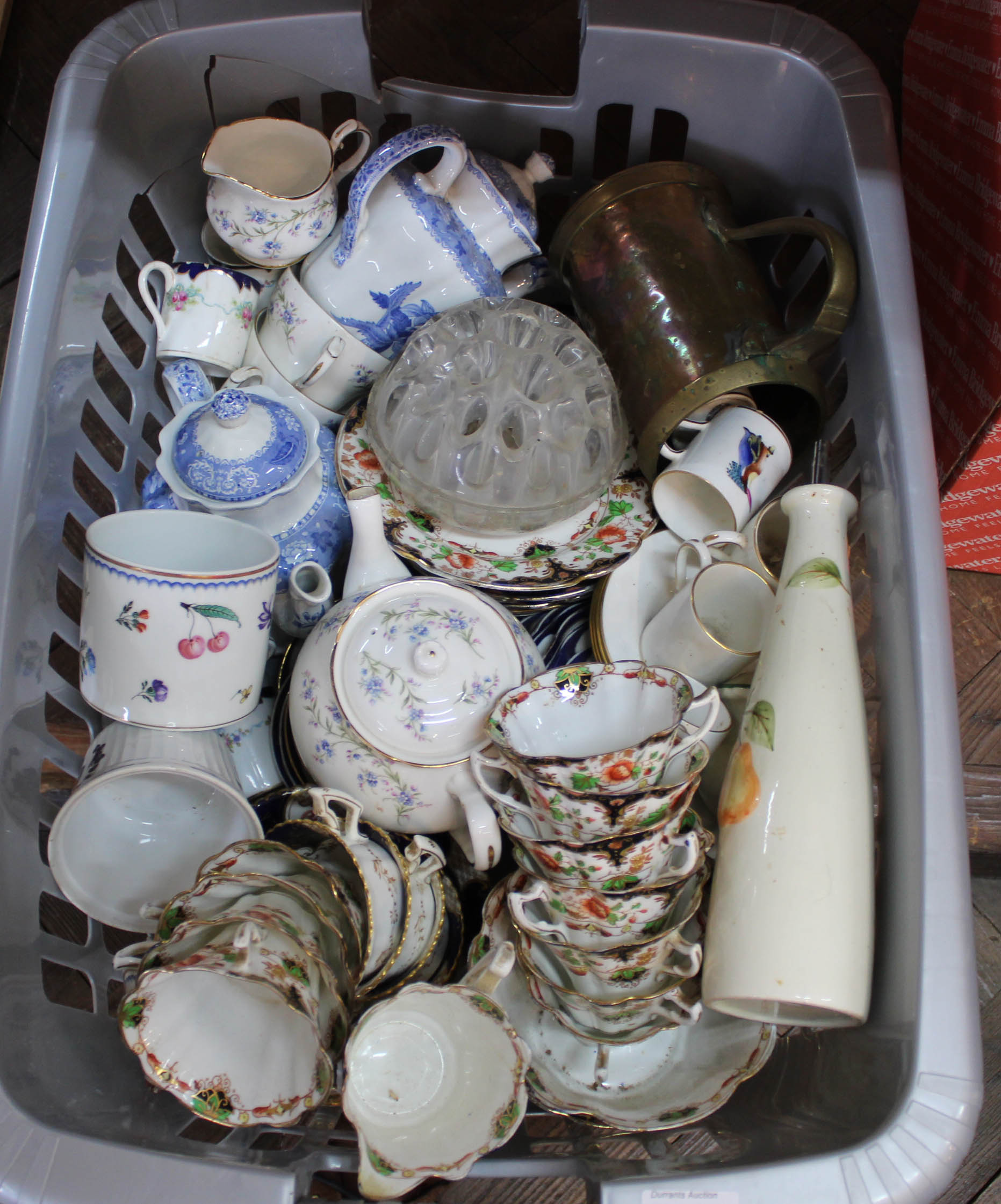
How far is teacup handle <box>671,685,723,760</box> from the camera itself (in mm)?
571

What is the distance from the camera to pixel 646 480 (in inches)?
31.7

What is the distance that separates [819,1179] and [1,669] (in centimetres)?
57

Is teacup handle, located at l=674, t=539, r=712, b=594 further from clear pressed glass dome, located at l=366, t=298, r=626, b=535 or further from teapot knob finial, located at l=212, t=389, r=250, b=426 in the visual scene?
teapot knob finial, located at l=212, t=389, r=250, b=426

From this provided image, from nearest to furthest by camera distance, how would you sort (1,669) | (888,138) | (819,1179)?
(819,1179) → (1,669) → (888,138)

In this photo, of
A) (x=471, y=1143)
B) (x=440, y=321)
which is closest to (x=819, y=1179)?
(x=471, y=1143)

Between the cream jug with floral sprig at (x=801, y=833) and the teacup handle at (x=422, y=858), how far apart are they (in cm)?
19

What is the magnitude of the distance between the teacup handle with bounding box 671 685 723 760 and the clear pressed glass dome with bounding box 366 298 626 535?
0.76ft

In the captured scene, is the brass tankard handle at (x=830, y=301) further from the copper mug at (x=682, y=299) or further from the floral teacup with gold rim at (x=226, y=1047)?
the floral teacup with gold rim at (x=226, y=1047)

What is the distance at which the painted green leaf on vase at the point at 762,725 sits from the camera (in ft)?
1.87

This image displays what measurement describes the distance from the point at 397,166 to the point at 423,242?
7 centimetres

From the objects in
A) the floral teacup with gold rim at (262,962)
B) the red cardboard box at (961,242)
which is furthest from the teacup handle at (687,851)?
the red cardboard box at (961,242)

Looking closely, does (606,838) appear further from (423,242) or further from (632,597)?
(423,242)

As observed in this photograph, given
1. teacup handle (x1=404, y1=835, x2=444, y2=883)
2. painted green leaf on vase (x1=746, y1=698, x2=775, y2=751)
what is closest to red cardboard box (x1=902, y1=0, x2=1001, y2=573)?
painted green leaf on vase (x1=746, y1=698, x2=775, y2=751)

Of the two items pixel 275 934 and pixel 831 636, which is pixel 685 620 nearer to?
pixel 831 636
